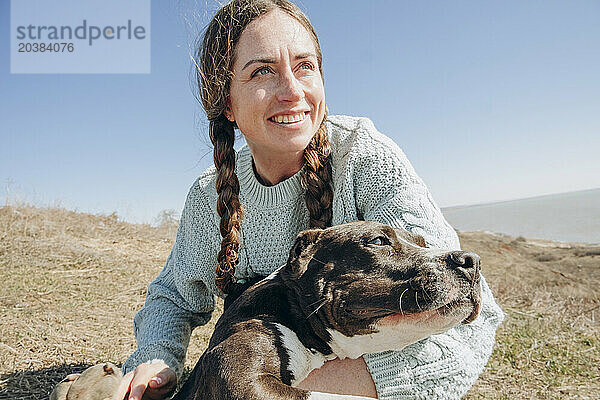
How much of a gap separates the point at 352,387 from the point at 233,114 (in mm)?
1466

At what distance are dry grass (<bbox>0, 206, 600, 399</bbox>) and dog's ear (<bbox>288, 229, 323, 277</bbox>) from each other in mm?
1832

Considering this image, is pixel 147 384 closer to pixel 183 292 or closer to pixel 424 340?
pixel 183 292

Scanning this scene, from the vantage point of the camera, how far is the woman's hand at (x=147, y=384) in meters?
2.25

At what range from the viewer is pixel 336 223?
8.49 feet

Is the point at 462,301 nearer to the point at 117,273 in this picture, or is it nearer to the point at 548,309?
the point at 548,309

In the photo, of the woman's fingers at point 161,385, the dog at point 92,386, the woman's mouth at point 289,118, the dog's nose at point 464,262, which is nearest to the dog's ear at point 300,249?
the dog's nose at point 464,262

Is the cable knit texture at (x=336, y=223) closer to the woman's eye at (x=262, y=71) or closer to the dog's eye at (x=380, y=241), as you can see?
the dog's eye at (x=380, y=241)

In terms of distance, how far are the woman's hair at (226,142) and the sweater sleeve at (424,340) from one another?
20 cm

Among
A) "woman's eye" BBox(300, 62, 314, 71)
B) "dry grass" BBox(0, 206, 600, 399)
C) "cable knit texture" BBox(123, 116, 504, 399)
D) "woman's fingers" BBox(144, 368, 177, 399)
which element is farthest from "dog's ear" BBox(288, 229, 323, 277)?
"dry grass" BBox(0, 206, 600, 399)

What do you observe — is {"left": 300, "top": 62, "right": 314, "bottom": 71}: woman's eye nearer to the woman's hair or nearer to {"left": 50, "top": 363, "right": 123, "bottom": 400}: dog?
the woman's hair

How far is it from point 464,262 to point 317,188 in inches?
41.0

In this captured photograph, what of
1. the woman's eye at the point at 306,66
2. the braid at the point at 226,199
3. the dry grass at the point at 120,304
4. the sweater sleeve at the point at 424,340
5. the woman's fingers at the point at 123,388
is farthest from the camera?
the dry grass at the point at 120,304

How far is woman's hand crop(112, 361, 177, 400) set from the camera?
7.39ft

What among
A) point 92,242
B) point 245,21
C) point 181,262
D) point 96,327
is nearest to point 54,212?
point 92,242
